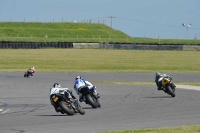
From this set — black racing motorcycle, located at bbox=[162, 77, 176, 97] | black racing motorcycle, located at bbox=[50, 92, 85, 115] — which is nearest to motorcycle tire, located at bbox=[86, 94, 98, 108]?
black racing motorcycle, located at bbox=[50, 92, 85, 115]

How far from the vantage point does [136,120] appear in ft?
61.6

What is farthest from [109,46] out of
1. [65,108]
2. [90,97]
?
[65,108]

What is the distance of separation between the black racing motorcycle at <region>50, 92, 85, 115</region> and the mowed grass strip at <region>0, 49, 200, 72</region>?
1460 inches

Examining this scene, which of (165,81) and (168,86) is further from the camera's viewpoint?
(165,81)

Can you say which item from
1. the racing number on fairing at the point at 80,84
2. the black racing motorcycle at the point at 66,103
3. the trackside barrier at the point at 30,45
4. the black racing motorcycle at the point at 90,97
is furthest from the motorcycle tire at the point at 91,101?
the trackside barrier at the point at 30,45

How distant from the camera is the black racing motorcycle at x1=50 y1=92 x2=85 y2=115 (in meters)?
20.2

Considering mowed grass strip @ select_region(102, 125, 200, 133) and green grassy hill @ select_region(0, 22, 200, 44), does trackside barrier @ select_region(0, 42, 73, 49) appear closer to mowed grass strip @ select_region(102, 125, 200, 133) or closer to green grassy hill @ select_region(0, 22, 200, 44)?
green grassy hill @ select_region(0, 22, 200, 44)

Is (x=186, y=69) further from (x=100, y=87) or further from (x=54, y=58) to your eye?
(x=100, y=87)

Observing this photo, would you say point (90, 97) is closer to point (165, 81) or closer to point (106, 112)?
point (106, 112)

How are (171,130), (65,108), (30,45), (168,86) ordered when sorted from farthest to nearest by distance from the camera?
(30,45) → (168,86) → (65,108) → (171,130)

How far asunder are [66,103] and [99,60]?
4615 cm

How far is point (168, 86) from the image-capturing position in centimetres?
2862

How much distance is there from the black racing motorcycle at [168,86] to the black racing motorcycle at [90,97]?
6.06 metres

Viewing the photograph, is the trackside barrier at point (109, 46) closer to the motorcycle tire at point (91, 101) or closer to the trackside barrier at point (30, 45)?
the trackside barrier at point (30, 45)
